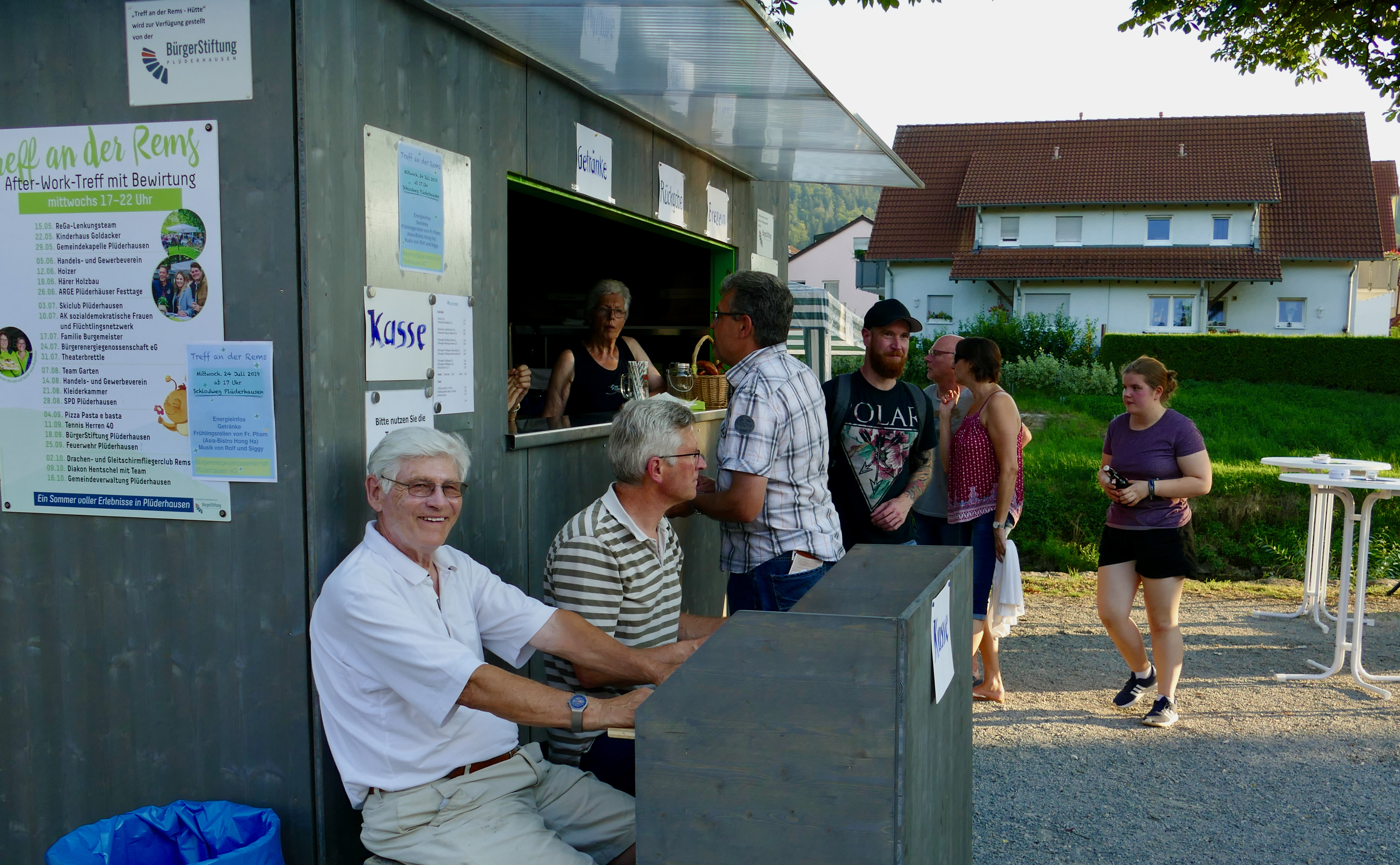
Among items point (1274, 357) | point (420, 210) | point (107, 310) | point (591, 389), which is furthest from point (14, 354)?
point (1274, 357)

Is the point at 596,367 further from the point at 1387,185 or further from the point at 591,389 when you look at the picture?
the point at 1387,185

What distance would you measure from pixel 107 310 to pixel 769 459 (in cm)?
194

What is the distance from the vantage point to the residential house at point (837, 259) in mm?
61469

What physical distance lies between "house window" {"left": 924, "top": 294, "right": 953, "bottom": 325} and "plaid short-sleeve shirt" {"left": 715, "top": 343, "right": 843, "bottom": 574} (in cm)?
3209

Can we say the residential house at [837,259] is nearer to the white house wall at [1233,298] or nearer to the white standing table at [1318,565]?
the white house wall at [1233,298]

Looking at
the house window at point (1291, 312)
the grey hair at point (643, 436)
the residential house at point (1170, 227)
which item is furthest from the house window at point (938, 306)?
the grey hair at point (643, 436)

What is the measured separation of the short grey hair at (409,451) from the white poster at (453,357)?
0.60 metres

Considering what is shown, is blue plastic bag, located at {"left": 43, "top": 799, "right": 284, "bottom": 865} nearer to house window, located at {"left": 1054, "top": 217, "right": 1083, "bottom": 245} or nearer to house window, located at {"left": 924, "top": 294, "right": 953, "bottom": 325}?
house window, located at {"left": 924, "top": 294, "right": 953, "bottom": 325}

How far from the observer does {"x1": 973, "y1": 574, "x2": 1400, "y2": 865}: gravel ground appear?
4.08m

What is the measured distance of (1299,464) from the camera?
267 inches

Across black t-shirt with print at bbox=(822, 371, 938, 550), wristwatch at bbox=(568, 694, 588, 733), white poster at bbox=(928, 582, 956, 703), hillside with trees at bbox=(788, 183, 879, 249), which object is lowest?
wristwatch at bbox=(568, 694, 588, 733)

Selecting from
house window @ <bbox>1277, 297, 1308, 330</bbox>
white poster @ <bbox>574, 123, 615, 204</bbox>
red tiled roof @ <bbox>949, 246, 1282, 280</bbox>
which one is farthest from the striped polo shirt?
house window @ <bbox>1277, 297, 1308, 330</bbox>

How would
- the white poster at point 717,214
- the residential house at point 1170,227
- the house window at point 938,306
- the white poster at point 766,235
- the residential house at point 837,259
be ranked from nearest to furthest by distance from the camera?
the white poster at point 717,214 → the white poster at point 766,235 → the residential house at point 1170,227 → the house window at point 938,306 → the residential house at point 837,259

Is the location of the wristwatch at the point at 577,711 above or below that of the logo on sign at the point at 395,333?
below
